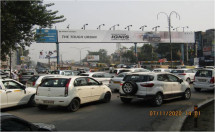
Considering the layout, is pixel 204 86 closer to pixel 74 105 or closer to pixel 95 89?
pixel 95 89

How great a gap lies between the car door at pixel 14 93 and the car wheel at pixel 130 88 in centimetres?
461

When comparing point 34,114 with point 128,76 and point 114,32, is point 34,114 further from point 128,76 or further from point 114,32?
point 114,32

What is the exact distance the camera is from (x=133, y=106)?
10570mm

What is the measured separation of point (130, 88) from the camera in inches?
402

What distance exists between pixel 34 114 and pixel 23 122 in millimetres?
5180

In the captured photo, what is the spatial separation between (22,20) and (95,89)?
5666mm

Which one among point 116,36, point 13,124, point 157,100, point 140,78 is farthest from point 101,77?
point 116,36

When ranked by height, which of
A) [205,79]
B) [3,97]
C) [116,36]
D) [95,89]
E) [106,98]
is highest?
[116,36]

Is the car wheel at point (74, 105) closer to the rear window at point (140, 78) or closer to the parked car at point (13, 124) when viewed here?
the rear window at point (140, 78)

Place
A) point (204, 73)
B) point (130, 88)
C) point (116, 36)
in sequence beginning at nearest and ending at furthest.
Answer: point (130, 88) < point (204, 73) < point (116, 36)

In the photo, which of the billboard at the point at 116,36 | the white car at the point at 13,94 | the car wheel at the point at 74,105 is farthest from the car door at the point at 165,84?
the billboard at the point at 116,36

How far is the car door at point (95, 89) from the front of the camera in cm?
1068

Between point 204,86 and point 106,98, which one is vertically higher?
point 204,86

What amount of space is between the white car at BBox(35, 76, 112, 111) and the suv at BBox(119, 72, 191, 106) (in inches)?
71.8
